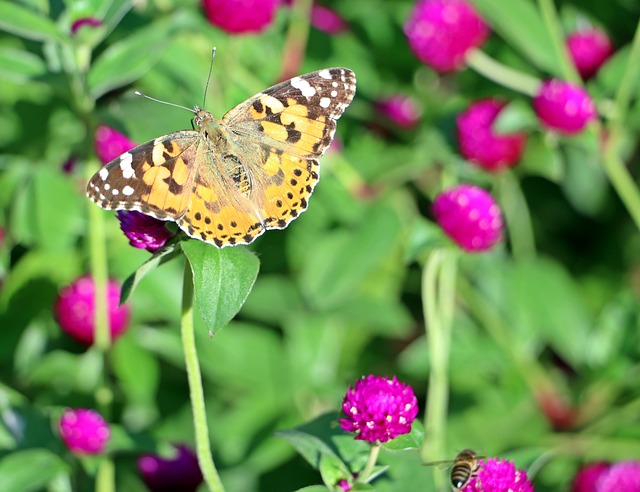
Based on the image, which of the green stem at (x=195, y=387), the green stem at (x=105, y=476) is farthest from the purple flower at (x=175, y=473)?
the green stem at (x=195, y=387)

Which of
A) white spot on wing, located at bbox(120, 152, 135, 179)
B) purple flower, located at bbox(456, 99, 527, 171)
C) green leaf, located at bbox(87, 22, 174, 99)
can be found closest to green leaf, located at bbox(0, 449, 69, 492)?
white spot on wing, located at bbox(120, 152, 135, 179)

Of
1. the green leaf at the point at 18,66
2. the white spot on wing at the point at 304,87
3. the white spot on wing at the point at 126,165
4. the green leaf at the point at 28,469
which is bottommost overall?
the green leaf at the point at 28,469

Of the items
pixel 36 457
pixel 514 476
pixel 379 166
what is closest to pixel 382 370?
pixel 379 166

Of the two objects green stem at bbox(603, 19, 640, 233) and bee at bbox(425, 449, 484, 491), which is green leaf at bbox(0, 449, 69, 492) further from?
green stem at bbox(603, 19, 640, 233)

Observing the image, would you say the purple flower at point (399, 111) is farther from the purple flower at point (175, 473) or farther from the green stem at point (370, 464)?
the green stem at point (370, 464)

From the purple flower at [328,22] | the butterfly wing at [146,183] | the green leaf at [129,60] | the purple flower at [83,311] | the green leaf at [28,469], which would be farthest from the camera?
the purple flower at [328,22]

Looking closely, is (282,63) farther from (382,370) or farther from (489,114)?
(382,370)

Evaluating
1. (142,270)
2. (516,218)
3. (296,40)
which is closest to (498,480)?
(142,270)
